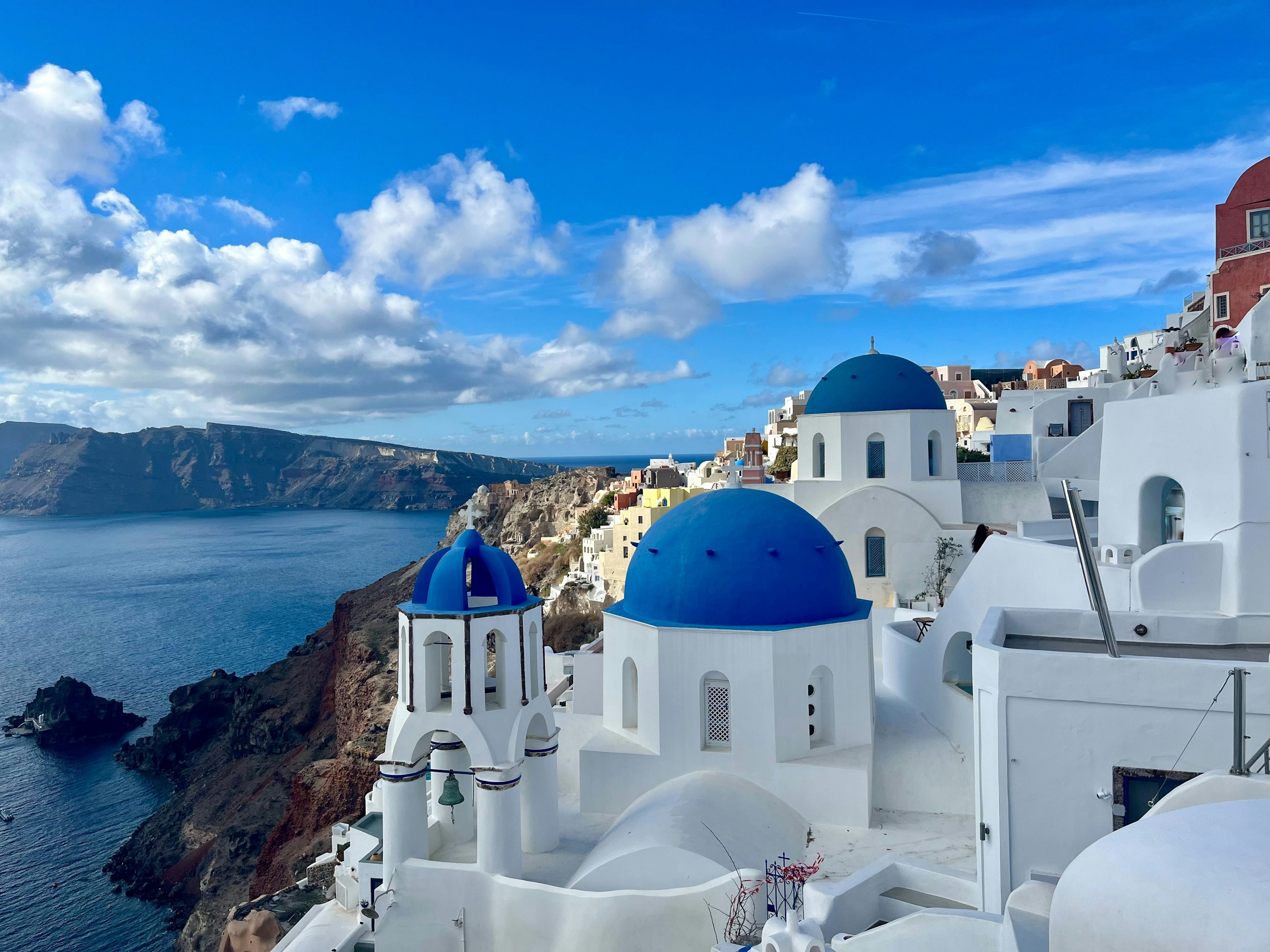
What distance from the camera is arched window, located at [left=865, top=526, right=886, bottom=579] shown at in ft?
67.1

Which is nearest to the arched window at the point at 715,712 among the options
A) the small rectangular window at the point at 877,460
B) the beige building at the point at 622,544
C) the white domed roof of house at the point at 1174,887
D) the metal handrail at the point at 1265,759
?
the metal handrail at the point at 1265,759

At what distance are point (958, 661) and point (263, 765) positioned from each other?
3603 cm

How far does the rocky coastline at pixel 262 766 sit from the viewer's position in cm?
2855

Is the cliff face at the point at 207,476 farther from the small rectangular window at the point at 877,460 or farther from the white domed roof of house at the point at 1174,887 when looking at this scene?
the white domed roof of house at the point at 1174,887

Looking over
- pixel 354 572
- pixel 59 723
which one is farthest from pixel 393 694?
pixel 354 572

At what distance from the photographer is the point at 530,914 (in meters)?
9.02

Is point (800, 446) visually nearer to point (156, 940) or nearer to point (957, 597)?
point (957, 597)

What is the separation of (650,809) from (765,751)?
74.1 inches

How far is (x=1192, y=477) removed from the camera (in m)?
9.51

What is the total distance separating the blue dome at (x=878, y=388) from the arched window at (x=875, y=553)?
3107 mm

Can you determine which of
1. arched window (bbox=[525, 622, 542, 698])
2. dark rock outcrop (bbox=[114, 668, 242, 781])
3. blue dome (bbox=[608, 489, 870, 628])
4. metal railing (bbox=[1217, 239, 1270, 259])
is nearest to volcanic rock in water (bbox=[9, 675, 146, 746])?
dark rock outcrop (bbox=[114, 668, 242, 781])

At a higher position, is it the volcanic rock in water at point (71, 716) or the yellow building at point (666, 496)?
the yellow building at point (666, 496)

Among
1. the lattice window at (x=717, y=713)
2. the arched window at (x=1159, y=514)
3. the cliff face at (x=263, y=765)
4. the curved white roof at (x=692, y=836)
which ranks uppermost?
the arched window at (x=1159, y=514)

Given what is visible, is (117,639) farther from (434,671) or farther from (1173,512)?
(1173,512)
